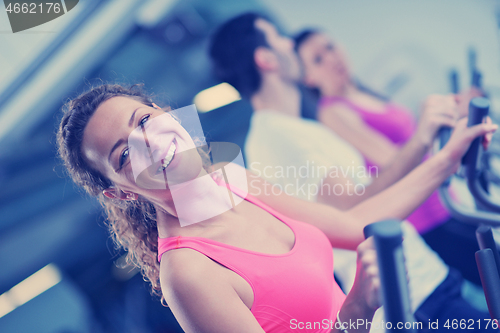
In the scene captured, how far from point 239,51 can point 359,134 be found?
62cm

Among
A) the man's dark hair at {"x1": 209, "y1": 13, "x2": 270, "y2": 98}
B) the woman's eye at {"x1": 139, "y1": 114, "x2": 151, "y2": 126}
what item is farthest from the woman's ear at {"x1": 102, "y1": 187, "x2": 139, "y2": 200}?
the man's dark hair at {"x1": 209, "y1": 13, "x2": 270, "y2": 98}

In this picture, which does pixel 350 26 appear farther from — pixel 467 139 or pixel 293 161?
pixel 467 139

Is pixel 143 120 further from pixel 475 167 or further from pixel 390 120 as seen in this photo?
pixel 390 120

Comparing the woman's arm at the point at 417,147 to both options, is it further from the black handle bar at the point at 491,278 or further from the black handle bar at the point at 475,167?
the black handle bar at the point at 491,278

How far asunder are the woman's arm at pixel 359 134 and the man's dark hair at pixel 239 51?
420 mm

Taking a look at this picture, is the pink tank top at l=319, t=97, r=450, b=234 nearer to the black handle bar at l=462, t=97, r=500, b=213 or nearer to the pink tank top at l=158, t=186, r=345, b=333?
the black handle bar at l=462, t=97, r=500, b=213

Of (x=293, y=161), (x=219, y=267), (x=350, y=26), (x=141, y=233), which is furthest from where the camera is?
(x=350, y=26)

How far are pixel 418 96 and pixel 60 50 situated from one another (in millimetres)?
1589

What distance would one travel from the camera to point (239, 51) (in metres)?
1.25

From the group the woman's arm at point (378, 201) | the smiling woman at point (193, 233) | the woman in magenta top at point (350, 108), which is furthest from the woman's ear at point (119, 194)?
the woman in magenta top at point (350, 108)

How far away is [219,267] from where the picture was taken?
1.90ft

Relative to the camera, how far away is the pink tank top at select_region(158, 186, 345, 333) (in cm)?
59

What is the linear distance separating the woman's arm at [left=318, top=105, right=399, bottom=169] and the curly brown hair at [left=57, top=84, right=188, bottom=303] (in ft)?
3.22

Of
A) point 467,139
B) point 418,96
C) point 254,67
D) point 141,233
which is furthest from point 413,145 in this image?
point 418,96
